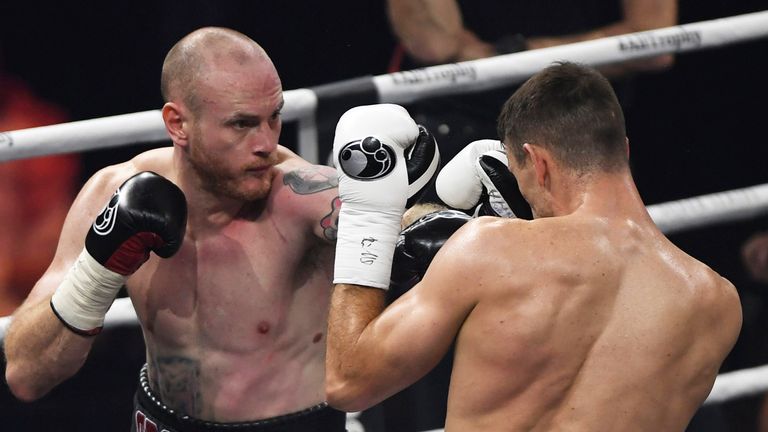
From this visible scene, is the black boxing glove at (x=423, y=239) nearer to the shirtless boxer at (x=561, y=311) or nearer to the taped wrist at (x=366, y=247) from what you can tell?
the taped wrist at (x=366, y=247)

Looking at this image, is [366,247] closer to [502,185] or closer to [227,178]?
[502,185]

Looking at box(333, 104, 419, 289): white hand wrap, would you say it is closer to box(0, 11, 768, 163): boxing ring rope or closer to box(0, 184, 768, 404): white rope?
box(0, 11, 768, 163): boxing ring rope

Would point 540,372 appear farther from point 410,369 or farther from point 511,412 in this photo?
point 410,369

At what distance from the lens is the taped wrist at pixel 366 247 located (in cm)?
198

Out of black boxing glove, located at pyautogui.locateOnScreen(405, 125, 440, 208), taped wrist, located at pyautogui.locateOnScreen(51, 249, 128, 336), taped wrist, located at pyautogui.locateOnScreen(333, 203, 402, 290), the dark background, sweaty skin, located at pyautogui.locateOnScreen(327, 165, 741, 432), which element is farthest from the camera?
the dark background

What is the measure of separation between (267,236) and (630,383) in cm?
81

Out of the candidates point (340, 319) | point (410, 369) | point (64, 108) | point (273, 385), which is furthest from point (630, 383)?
point (64, 108)

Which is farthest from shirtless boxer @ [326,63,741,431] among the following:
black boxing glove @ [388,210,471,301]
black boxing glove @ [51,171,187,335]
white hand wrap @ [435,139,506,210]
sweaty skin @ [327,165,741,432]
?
black boxing glove @ [51,171,187,335]

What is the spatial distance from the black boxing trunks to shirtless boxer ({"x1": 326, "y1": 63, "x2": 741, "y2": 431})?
0.45 meters

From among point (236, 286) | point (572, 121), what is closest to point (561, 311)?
point (572, 121)

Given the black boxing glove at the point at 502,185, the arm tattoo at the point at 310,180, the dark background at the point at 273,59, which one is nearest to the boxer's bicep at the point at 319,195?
the arm tattoo at the point at 310,180

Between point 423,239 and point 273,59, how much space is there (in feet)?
5.61

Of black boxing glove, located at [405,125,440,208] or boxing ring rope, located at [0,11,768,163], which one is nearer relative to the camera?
black boxing glove, located at [405,125,440,208]

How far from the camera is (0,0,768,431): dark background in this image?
3512 mm
